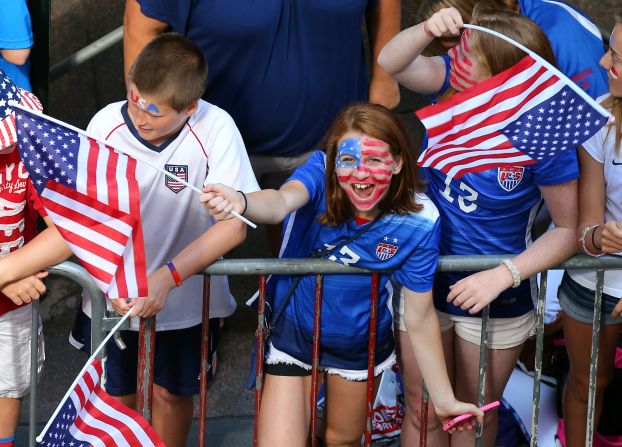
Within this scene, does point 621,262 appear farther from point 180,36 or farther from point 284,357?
point 180,36

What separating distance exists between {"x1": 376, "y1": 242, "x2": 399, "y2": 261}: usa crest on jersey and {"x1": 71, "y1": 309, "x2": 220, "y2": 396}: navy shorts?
2.85 feet

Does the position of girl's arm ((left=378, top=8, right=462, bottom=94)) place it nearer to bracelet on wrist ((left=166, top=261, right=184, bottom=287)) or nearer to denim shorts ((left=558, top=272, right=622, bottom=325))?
denim shorts ((left=558, top=272, right=622, bottom=325))

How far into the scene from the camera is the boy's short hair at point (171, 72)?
4.67 m

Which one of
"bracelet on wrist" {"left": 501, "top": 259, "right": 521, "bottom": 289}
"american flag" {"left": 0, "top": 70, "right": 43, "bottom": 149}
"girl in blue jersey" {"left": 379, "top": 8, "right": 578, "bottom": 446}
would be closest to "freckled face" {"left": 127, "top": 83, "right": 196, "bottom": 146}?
"american flag" {"left": 0, "top": 70, "right": 43, "bottom": 149}

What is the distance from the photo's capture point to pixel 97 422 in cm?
453

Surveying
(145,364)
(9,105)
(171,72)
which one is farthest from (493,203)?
(9,105)

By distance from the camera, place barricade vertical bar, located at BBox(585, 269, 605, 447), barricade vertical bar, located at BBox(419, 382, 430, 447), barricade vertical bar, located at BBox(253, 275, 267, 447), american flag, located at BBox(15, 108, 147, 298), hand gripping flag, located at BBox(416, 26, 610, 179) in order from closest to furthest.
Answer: american flag, located at BBox(15, 108, 147, 298) → hand gripping flag, located at BBox(416, 26, 610, 179) → barricade vertical bar, located at BBox(253, 275, 267, 447) → barricade vertical bar, located at BBox(585, 269, 605, 447) → barricade vertical bar, located at BBox(419, 382, 430, 447)

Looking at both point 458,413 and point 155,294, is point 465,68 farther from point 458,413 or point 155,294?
point 155,294

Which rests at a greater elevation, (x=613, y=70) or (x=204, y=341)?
(x=613, y=70)

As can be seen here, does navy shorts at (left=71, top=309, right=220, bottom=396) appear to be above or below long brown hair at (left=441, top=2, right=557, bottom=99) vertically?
below

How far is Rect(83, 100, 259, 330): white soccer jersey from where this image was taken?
15.8ft

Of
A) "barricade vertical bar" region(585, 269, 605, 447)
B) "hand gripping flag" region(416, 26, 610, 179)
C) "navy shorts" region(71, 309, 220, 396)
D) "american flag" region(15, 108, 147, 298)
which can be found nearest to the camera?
"american flag" region(15, 108, 147, 298)

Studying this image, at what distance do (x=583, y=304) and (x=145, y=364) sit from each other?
1708 mm

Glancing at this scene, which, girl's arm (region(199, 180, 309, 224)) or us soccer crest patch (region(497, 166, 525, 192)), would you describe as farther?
us soccer crest patch (region(497, 166, 525, 192))
